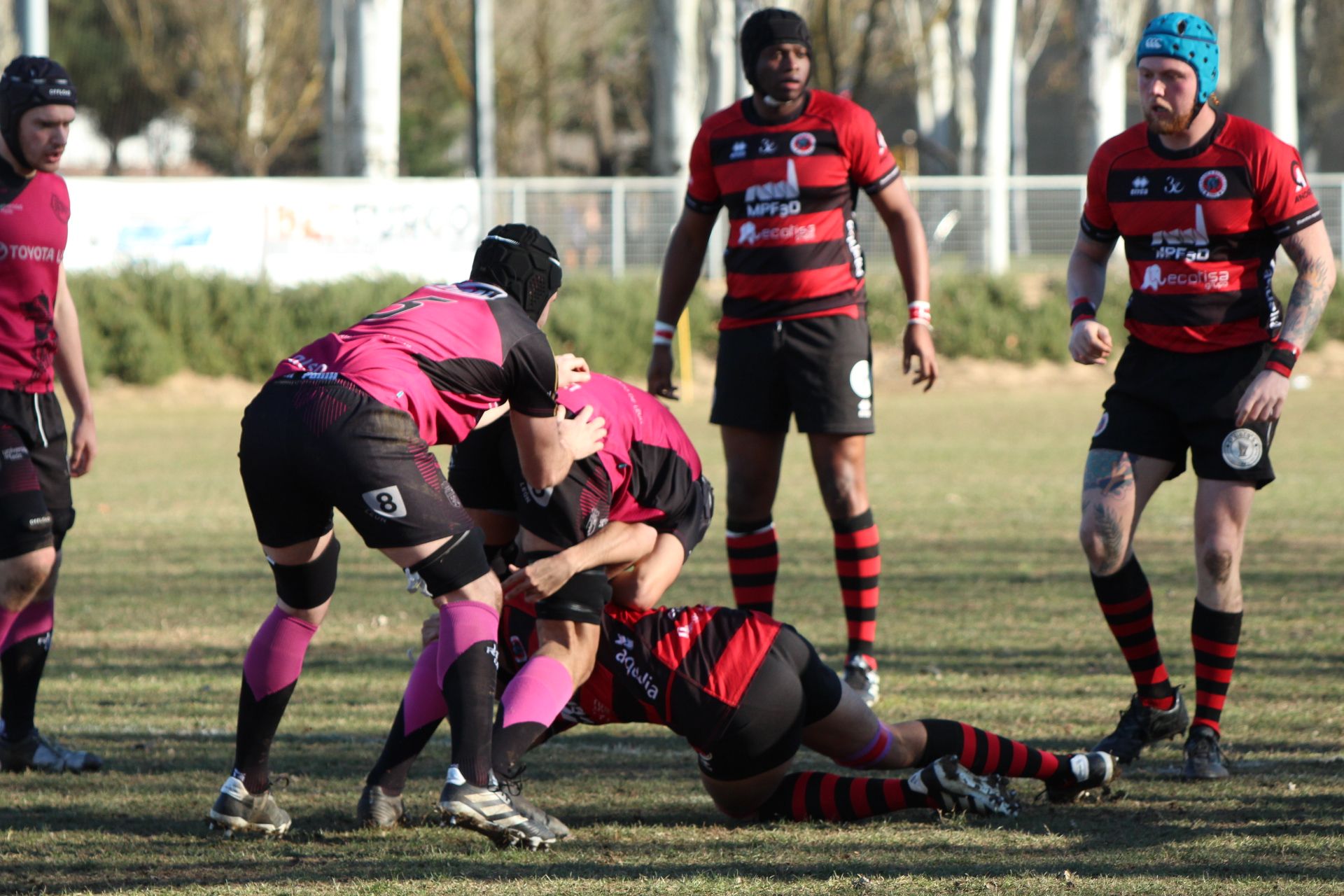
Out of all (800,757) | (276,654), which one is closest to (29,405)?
(276,654)

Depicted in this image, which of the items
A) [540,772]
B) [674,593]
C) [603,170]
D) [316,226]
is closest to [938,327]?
[316,226]

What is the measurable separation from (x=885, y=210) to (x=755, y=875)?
10.7 ft

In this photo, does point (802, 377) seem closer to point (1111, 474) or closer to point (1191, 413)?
point (1111, 474)

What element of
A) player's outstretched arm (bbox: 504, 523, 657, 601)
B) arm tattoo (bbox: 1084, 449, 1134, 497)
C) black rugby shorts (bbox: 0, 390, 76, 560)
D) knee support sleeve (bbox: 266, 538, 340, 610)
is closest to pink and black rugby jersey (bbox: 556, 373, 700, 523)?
player's outstretched arm (bbox: 504, 523, 657, 601)

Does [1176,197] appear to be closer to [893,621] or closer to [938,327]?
[893,621]

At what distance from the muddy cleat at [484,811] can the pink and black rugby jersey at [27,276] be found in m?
2.25

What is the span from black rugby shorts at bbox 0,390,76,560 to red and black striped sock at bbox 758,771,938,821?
248 cm

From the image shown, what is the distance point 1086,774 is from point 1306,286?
→ 1.72m

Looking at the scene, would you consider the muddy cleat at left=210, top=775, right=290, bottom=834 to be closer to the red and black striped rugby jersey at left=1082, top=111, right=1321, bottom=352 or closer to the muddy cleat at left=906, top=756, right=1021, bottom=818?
the muddy cleat at left=906, top=756, right=1021, bottom=818

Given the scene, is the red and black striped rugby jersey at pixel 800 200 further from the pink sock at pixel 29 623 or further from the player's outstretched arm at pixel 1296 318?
the pink sock at pixel 29 623

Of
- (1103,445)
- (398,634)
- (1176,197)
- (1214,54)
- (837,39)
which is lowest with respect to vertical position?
(398,634)

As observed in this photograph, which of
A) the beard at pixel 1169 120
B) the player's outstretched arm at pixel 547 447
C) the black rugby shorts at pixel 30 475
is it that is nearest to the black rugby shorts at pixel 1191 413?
the beard at pixel 1169 120

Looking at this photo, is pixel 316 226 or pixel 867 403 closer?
pixel 867 403

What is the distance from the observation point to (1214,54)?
5.04m
